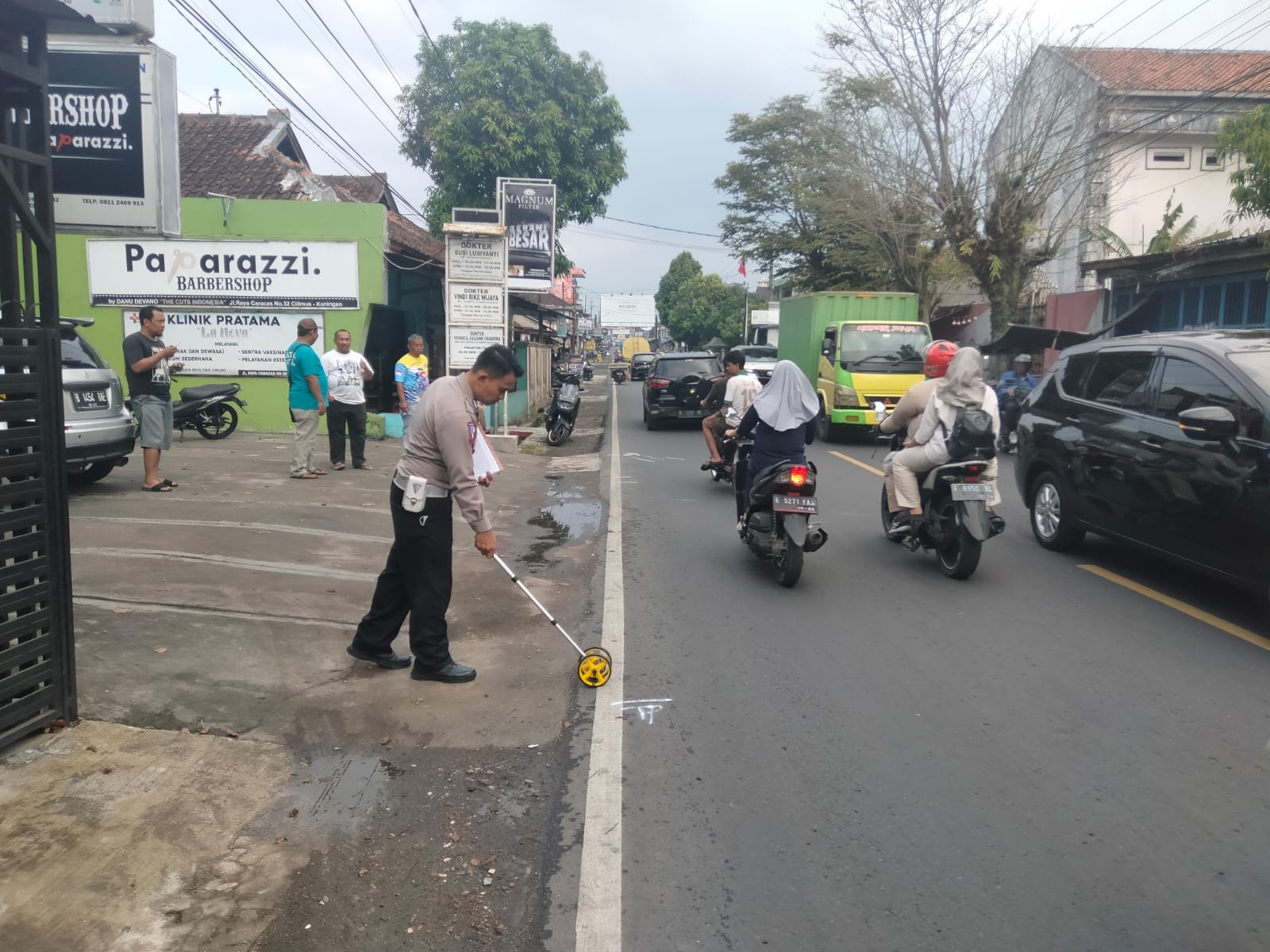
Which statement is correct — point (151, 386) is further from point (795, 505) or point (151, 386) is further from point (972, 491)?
point (972, 491)

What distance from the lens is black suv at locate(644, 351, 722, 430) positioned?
20.7m

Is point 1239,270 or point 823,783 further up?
point 1239,270

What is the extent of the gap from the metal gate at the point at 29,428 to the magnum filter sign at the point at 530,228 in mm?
20352

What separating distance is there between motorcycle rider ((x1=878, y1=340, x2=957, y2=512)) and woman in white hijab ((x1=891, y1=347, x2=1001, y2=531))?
0.38ft

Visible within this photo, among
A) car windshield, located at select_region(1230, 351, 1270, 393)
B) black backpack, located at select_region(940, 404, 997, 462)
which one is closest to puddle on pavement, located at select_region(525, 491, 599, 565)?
black backpack, located at select_region(940, 404, 997, 462)

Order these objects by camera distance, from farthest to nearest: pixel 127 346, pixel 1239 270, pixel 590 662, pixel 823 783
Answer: pixel 1239 270 → pixel 127 346 → pixel 590 662 → pixel 823 783

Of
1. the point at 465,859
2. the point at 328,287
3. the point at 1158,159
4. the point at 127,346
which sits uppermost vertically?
the point at 1158,159

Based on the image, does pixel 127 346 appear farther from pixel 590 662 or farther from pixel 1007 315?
pixel 1007 315

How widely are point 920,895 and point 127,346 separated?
366 inches

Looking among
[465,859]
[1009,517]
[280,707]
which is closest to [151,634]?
[280,707]

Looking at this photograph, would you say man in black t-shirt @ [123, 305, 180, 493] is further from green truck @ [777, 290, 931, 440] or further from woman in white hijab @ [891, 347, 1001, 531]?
green truck @ [777, 290, 931, 440]

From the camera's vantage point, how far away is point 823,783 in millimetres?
4211

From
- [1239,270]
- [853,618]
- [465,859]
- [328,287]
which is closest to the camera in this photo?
[465,859]

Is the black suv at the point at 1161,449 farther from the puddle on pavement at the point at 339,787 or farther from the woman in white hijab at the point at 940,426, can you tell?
the puddle on pavement at the point at 339,787
